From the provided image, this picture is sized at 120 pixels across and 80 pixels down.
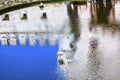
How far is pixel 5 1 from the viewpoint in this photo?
2827 centimetres

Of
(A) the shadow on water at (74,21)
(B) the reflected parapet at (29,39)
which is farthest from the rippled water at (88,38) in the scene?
(B) the reflected parapet at (29,39)

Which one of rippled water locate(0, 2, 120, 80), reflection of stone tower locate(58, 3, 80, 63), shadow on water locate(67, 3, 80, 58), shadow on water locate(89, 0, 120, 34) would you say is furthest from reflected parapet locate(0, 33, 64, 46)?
shadow on water locate(89, 0, 120, 34)

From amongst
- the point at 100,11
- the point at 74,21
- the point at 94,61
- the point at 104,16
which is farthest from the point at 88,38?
the point at 100,11

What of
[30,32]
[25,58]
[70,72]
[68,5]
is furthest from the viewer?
[68,5]

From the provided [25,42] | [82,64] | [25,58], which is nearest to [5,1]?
[25,42]

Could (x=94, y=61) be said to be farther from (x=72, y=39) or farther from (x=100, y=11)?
(x=100, y=11)

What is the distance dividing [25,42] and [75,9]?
7.55 meters

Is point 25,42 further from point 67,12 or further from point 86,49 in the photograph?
point 67,12

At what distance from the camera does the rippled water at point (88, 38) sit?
47.8 ft

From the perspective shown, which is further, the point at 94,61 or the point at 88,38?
the point at 88,38

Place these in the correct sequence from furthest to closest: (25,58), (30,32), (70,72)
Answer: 1. (30,32)
2. (25,58)
3. (70,72)

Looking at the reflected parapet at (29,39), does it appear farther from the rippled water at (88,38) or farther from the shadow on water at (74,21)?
the shadow on water at (74,21)

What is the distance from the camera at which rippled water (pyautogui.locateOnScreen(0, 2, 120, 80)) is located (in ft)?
47.8

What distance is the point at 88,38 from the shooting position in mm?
18594
